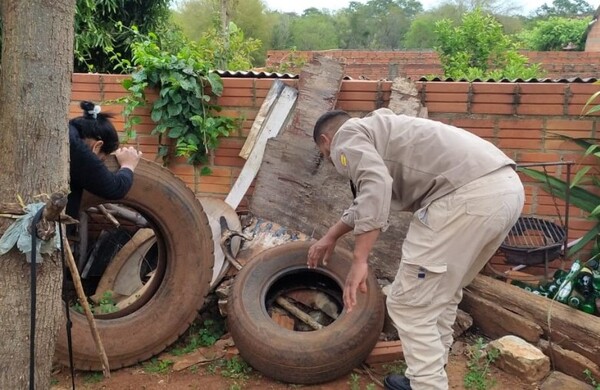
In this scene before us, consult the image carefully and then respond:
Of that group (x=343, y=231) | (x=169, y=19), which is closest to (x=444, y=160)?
(x=343, y=231)

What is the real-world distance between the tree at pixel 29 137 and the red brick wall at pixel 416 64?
8320 mm

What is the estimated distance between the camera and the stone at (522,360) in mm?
3225

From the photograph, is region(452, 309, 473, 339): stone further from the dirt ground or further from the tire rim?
the tire rim

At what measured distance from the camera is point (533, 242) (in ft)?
12.8

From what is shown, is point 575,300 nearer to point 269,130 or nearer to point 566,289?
point 566,289

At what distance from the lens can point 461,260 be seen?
2.67 meters

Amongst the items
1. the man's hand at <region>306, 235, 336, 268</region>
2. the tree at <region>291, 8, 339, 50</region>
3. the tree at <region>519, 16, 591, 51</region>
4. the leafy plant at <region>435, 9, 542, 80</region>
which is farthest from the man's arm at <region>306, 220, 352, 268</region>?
the tree at <region>291, 8, 339, 50</region>

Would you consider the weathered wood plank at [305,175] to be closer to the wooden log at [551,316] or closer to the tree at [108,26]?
the wooden log at [551,316]

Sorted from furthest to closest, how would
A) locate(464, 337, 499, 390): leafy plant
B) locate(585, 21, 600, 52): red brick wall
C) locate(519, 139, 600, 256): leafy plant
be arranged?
1. locate(585, 21, 600, 52): red brick wall
2. locate(519, 139, 600, 256): leafy plant
3. locate(464, 337, 499, 390): leafy plant

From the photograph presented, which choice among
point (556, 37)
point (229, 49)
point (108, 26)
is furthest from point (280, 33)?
point (229, 49)

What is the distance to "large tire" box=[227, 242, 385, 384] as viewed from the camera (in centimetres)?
315

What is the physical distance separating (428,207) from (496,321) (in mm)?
1297

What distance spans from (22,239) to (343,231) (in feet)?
4.87

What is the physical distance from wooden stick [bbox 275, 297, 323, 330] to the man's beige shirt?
106 cm
